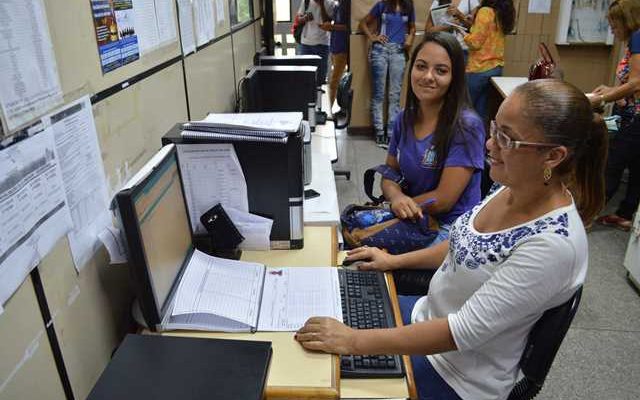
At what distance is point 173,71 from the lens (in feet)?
5.00

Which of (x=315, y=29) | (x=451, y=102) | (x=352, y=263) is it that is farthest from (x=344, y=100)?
(x=352, y=263)

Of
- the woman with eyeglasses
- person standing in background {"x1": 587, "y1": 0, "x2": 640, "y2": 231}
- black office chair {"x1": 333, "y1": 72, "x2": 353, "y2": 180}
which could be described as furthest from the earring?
black office chair {"x1": 333, "y1": 72, "x2": 353, "y2": 180}

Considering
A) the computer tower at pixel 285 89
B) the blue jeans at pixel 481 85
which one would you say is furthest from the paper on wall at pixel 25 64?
the blue jeans at pixel 481 85

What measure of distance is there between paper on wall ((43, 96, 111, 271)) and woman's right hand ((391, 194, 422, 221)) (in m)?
1.04

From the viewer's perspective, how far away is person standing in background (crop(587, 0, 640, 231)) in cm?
280

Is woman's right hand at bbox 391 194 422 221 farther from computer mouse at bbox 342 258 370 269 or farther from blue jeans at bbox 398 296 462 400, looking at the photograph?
blue jeans at bbox 398 296 462 400

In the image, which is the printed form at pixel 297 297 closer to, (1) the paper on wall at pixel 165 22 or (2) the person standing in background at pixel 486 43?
(1) the paper on wall at pixel 165 22

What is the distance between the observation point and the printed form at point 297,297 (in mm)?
1154

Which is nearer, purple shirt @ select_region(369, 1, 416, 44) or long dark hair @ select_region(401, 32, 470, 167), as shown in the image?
long dark hair @ select_region(401, 32, 470, 167)

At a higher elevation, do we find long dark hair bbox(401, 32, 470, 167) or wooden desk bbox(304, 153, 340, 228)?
long dark hair bbox(401, 32, 470, 167)

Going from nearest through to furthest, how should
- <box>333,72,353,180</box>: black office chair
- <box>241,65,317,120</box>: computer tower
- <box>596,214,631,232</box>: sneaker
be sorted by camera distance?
<box>241,65,317,120</box>: computer tower
<box>596,214,631,232</box>: sneaker
<box>333,72,353,180</box>: black office chair

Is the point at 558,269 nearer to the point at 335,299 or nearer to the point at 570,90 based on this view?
the point at 570,90

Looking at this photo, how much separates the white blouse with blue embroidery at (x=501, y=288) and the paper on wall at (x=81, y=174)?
2.57ft

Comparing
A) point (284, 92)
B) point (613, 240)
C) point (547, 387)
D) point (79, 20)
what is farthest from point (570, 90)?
point (613, 240)
